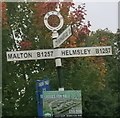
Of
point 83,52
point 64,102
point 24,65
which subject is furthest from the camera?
point 24,65

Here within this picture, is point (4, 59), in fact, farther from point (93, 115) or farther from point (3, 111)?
point (93, 115)

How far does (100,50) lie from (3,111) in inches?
202

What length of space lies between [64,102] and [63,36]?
1463 mm

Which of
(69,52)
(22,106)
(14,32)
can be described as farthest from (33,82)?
(69,52)

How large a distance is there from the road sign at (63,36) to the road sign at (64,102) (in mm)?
1157

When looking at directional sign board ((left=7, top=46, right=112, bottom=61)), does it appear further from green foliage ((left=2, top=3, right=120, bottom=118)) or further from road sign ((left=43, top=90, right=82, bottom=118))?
green foliage ((left=2, top=3, right=120, bottom=118))

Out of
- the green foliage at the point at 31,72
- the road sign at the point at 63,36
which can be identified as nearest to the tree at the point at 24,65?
the green foliage at the point at 31,72

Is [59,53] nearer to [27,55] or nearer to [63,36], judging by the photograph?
[63,36]

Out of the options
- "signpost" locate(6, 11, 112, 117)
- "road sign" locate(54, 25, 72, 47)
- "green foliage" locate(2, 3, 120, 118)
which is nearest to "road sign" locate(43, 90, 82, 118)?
"signpost" locate(6, 11, 112, 117)

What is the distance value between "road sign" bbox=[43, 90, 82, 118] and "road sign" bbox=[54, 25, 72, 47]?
1.16 metres

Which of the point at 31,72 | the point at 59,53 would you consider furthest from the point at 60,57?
the point at 31,72

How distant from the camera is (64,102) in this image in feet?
30.3

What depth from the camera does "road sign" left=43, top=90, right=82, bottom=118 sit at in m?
9.14

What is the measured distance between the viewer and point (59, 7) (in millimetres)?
13992
